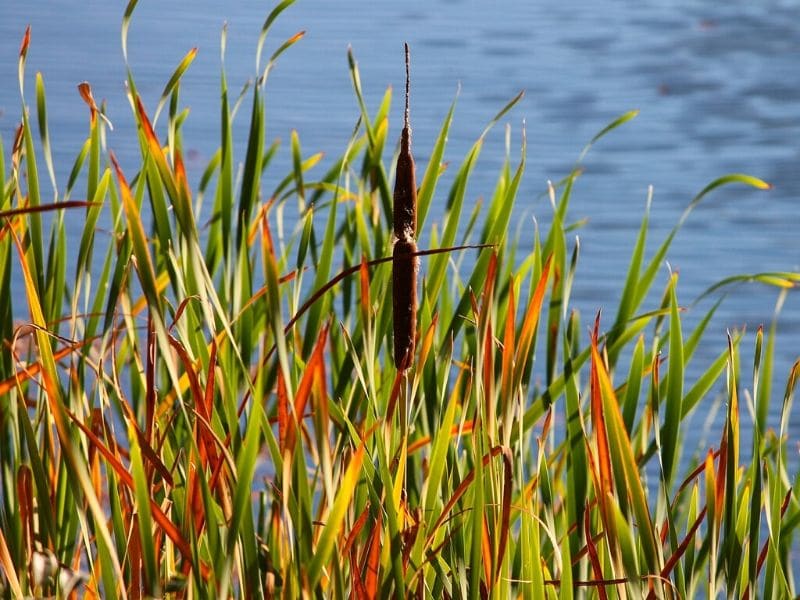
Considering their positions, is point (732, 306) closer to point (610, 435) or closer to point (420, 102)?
point (420, 102)

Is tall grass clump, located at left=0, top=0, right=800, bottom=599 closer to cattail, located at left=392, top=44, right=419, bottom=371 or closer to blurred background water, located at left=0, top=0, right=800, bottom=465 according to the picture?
cattail, located at left=392, top=44, right=419, bottom=371

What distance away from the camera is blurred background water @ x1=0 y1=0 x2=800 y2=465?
4.96ft

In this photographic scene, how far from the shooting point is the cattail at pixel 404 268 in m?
0.41

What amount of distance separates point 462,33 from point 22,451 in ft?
4.16

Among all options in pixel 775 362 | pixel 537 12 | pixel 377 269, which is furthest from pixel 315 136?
pixel 377 269

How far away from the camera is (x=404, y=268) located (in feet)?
1.36

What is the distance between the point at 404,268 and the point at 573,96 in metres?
1.35

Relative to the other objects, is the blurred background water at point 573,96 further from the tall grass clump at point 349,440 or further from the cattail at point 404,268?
the cattail at point 404,268

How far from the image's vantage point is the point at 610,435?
43cm

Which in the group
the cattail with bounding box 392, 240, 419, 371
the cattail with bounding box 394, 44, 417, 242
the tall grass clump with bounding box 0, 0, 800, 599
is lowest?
the tall grass clump with bounding box 0, 0, 800, 599

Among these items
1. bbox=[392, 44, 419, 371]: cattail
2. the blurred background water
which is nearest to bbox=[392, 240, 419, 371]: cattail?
bbox=[392, 44, 419, 371]: cattail

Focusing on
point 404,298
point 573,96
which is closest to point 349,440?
point 404,298

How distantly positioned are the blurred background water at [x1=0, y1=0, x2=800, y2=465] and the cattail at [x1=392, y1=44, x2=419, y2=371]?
1.00 meters

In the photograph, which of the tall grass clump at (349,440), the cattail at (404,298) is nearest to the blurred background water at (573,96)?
the tall grass clump at (349,440)
